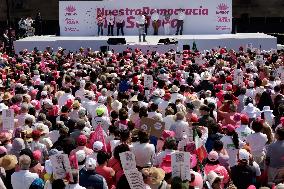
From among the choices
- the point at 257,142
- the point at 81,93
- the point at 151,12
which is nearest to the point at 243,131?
the point at 257,142

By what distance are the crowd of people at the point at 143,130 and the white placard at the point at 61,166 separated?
6 centimetres

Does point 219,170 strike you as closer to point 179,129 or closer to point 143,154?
point 143,154

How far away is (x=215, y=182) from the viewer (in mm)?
8008

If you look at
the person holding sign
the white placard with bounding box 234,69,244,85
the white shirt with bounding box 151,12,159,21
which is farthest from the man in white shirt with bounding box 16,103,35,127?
the person holding sign

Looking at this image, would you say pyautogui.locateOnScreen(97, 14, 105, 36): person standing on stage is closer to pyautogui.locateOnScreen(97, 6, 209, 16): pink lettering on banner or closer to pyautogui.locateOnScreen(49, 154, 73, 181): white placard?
pyautogui.locateOnScreen(97, 6, 209, 16): pink lettering on banner

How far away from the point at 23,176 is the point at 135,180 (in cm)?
173

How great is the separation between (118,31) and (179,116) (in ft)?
84.1

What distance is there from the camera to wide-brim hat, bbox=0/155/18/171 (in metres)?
9.00

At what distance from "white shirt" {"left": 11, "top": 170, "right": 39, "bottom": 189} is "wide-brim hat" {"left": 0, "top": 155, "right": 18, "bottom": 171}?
1.56ft

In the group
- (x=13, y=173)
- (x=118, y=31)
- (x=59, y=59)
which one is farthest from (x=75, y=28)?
(x=13, y=173)

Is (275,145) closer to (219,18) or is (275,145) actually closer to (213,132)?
(213,132)

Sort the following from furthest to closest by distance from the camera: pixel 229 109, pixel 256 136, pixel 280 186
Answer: pixel 229 109 < pixel 256 136 < pixel 280 186

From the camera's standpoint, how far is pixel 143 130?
1065cm

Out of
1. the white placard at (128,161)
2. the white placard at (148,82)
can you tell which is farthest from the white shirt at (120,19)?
the white placard at (128,161)
